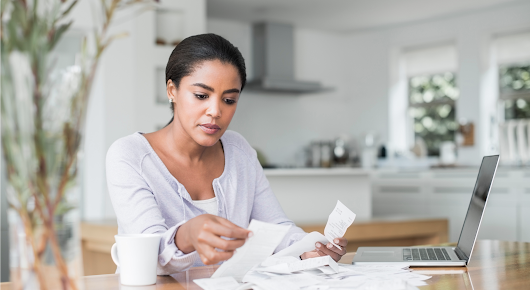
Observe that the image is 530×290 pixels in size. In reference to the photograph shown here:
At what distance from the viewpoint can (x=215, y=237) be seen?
0.90 meters

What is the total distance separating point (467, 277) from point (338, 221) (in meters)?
0.28

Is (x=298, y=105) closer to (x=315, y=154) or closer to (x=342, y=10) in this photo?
(x=315, y=154)

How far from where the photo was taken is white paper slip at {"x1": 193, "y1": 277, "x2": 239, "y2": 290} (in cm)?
93

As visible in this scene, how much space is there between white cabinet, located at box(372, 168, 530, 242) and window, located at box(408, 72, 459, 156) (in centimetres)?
92

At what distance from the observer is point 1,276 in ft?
8.64

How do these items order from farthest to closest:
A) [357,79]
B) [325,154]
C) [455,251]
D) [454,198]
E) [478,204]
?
[357,79] → [325,154] → [454,198] → [455,251] → [478,204]

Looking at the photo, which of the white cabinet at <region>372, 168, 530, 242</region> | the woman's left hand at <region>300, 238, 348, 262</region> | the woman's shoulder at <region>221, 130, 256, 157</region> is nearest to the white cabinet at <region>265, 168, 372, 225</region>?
the white cabinet at <region>372, 168, 530, 242</region>

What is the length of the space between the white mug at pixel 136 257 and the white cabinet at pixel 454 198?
343cm

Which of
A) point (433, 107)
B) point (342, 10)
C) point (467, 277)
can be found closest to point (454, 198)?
point (433, 107)

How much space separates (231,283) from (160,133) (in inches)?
26.4

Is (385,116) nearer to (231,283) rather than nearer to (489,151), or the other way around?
(489,151)

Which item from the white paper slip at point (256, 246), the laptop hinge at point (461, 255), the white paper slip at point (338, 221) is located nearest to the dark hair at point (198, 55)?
the white paper slip at point (338, 221)

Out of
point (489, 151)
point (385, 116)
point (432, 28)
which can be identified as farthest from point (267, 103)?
point (489, 151)

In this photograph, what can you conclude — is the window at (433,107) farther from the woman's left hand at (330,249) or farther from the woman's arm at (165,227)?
the woman's arm at (165,227)
